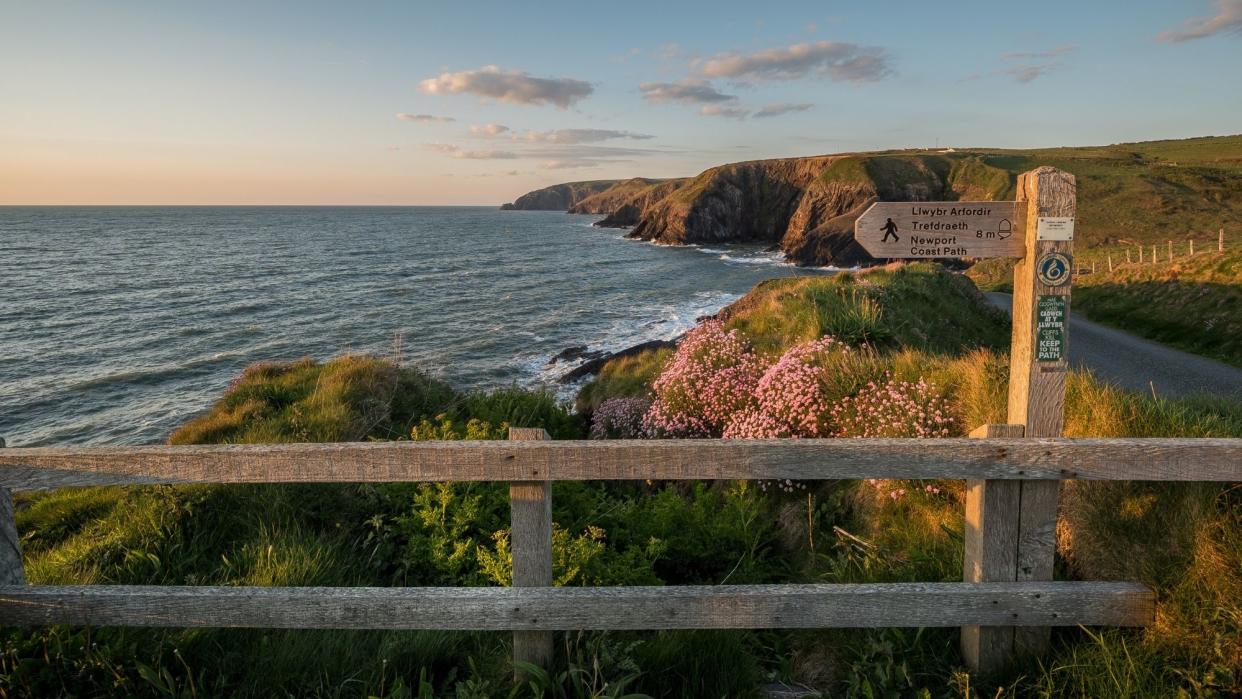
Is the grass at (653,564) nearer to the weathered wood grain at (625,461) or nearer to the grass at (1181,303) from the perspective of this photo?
the weathered wood grain at (625,461)

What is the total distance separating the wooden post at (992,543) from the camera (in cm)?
335

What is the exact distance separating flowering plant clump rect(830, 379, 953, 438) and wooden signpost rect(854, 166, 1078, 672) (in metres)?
2.37

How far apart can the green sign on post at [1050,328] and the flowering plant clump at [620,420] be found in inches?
250

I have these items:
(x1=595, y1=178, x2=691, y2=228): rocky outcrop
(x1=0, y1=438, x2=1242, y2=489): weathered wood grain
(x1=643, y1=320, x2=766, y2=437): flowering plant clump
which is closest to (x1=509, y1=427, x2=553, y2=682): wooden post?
(x1=0, y1=438, x2=1242, y2=489): weathered wood grain

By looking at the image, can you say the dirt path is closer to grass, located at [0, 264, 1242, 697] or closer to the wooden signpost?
grass, located at [0, 264, 1242, 697]

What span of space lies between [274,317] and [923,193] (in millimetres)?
88787

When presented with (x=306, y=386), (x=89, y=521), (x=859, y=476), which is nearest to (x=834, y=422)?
(x=859, y=476)

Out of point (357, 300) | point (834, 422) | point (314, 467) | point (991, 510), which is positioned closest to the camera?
A: point (314, 467)

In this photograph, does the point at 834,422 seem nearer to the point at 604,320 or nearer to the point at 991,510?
the point at 991,510

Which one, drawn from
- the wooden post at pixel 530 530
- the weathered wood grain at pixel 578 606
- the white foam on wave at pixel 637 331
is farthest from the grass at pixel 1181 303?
the wooden post at pixel 530 530

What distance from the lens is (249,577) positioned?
13.6 ft

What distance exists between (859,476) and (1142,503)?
1939mm

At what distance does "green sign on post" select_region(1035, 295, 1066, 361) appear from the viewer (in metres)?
3.61

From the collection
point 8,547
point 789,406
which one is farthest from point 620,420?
point 8,547
